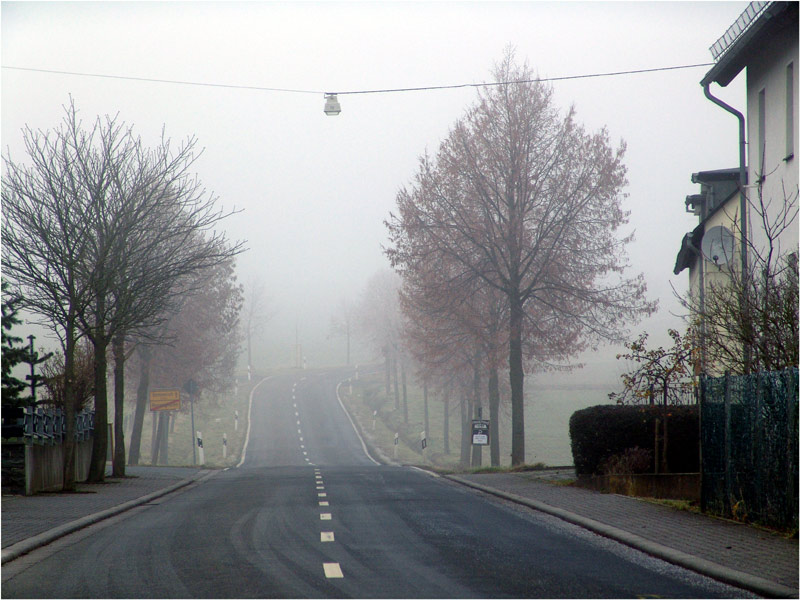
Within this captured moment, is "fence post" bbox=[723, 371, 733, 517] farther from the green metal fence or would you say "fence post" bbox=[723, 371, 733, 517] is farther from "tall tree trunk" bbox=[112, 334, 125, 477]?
"tall tree trunk" bbox=[112, 334, 125, 477]

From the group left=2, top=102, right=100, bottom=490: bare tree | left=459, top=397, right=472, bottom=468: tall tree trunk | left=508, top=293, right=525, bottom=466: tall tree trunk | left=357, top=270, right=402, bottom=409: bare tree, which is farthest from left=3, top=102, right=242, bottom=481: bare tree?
left=357, top=270, right=402, bottom=409: bare tree

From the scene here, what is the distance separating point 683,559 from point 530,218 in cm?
1907

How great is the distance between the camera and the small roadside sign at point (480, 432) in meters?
31.9

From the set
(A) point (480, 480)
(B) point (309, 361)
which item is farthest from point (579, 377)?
(A) point (480, 480)

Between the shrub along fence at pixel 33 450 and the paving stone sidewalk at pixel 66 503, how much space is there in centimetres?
56

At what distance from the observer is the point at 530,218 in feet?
91.9

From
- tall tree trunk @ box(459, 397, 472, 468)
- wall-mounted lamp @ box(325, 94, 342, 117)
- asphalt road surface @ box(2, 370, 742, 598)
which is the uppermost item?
wall-mounted lamp @ box(325, 94, 342, 117)

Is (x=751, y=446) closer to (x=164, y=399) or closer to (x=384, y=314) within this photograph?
(x=164, y=399)

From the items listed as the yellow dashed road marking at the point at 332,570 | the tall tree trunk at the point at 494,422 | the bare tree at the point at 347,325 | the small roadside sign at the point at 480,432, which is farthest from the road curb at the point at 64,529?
the bare tree at the point at 347,325

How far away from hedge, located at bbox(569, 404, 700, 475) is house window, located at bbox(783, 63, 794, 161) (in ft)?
17.3

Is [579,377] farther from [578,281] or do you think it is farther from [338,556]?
[338,556]

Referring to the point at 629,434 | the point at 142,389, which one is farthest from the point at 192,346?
the point at 629,434

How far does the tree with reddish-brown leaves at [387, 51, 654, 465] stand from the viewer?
27.5 m

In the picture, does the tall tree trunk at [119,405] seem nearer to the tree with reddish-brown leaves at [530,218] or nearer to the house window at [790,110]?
the tree with reddish-brown leaves at [530,218]
